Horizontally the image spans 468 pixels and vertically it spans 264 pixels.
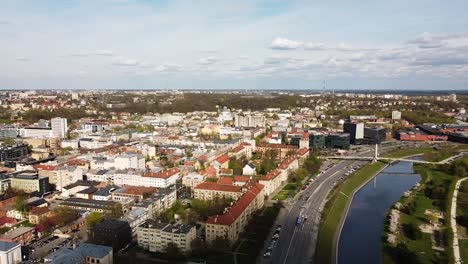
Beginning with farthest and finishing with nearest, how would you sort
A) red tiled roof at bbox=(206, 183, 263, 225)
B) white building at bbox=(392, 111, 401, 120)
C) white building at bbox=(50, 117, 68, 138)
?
white building at bbox=(392, 111, 401, 120)
white building at bbox=(50, 117, 68, 138)
red tiled roof at bbox=(206, 183, 263, 225)

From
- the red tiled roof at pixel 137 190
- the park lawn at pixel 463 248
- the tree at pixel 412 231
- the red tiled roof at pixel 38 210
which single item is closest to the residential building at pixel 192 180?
the red tiled roof at pixel 137 190

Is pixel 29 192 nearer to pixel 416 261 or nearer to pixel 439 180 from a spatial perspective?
pixel 416 261

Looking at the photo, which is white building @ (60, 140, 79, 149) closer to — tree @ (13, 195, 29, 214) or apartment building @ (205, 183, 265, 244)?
tree @ (13, 195, 29, 214)

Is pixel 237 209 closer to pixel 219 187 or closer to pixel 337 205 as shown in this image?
pixel 219 187

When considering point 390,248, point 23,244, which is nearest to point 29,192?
point 23,244

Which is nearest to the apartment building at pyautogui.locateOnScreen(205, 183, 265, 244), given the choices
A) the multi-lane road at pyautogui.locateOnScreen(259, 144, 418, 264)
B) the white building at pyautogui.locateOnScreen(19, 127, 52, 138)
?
the multi-lane road at pyautogui.locateOnScreen(259, 144, 418, 264)

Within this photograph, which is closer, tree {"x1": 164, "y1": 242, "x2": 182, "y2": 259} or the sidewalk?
tree {"x1": 164, "y1": 242, "x2": 182, "y2": 259}
